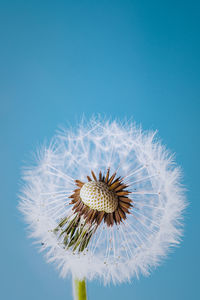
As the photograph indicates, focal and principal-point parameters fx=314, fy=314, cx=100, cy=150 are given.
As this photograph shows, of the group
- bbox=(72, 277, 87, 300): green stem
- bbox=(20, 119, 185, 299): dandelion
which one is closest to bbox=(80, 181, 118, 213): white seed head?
bbox=(20, 119, 185, 299): dandelion

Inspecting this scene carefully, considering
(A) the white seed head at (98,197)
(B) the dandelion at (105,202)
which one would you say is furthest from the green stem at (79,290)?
(A) the white seed head at (98,197)

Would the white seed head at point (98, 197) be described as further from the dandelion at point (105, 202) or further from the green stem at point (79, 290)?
the green stem at point (79, 290)

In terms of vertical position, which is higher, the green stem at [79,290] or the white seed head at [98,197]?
the white seed head at [98,197]

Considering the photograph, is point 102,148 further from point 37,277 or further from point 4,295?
point 4,295

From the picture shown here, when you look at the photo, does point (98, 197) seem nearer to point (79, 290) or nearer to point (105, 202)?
point (105, 202)

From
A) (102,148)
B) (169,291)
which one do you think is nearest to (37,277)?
(169,291)
